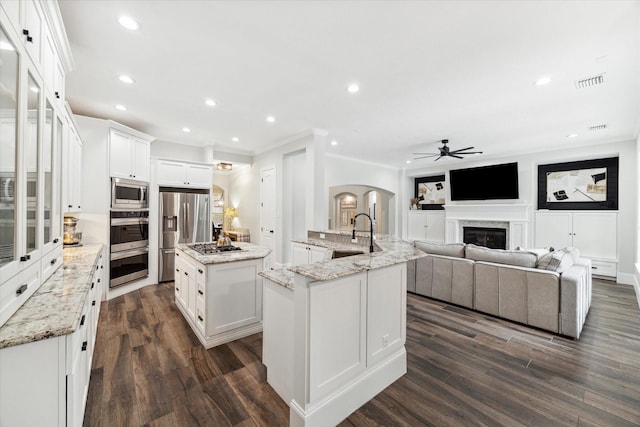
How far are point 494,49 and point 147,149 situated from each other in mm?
5119

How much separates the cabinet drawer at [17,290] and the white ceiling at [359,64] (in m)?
1.88

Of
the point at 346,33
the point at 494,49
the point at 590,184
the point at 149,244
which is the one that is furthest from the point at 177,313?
the point at 590,184

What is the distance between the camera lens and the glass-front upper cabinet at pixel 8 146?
1.08 meters

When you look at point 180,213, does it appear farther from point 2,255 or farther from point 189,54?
point 2,255

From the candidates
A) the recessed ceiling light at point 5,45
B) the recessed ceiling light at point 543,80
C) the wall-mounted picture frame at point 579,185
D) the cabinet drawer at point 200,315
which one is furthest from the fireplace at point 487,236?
the recessed ceiling light at point 5,45

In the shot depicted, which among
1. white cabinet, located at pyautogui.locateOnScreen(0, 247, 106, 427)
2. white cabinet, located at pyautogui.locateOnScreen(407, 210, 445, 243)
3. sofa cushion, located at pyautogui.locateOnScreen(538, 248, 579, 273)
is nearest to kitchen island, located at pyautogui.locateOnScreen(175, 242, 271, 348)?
white cabinet, located at pyautogui.locateOnScreen(0, 247, 106, 427)

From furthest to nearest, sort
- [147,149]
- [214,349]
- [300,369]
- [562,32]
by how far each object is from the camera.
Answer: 1. [147,149]
2. [214,349]
3. [562,32]
4. [300,369]

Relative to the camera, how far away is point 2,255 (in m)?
1.08

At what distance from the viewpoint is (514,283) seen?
126 inches

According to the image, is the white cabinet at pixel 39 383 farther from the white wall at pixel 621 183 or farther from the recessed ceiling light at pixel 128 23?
the white wall at pixel 621 183

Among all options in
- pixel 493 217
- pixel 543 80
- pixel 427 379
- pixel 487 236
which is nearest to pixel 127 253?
pixel 427 379

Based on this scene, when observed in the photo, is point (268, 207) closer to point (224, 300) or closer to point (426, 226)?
point (224, 300)

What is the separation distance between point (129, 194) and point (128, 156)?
0.62 metres

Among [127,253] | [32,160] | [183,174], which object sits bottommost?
[127,253]
